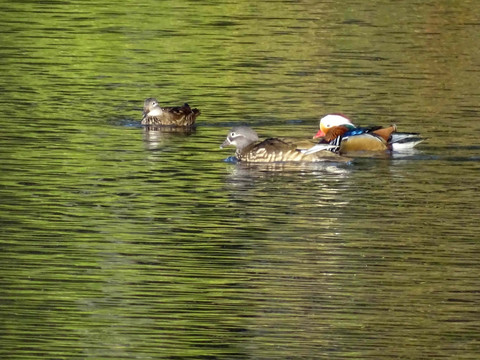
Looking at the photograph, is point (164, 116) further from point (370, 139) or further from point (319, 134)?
point (370, 139)

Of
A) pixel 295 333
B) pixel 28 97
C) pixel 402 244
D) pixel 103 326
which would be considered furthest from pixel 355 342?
pixel 28 97

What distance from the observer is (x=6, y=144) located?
2081 cm

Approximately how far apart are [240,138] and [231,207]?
3251 millimetres

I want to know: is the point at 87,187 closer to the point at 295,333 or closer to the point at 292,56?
the point at 295,333

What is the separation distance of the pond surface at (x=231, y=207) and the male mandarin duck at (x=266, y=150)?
21cm

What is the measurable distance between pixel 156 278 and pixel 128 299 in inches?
28.5

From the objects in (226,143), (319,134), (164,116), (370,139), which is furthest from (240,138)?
(164,116)

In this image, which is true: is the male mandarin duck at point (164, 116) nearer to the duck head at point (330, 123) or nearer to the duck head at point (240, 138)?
the duck head at point (330, 123)

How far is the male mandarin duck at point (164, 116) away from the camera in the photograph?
2286 cm

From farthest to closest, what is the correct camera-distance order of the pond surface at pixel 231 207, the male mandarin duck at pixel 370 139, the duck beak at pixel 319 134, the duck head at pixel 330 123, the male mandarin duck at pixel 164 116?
the male mandarin duck at pixel 164 116 → the duck beak at pixel 319 134 → the duck head at pixel 330 123 → the male mandarin duck at pixel 370 139 → the pond surface at pixel 231 207

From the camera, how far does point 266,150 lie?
1989 cm

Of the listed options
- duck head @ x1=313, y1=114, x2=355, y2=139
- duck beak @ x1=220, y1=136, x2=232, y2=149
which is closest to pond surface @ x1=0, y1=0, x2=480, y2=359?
duck beak @ x1=220, y1=136, x2=232, y2=149

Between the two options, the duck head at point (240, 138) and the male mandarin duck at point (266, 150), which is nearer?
the male mandarin duck at point (266, 150)

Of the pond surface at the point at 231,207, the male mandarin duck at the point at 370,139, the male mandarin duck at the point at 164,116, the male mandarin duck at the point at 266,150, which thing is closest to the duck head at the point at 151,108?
the male mandarin duck at the point at 164,116
